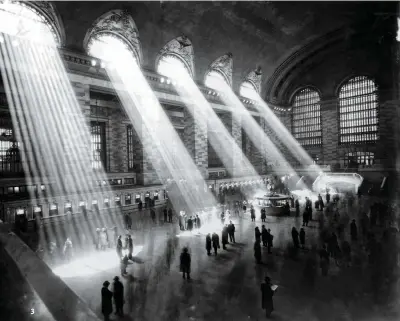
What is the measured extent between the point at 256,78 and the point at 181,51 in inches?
487

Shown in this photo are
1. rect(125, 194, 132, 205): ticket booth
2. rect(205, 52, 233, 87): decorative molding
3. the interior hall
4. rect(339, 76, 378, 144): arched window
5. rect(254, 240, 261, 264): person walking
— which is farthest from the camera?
rect(339, 76, 378, 144): arched window

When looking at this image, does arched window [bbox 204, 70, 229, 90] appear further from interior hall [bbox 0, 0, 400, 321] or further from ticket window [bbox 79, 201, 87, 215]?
ticket window [bbox 79, 201, 87, 215]

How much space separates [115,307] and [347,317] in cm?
536

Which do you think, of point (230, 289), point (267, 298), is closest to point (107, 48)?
point (230, 289)

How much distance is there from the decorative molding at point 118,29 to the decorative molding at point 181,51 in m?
2.29

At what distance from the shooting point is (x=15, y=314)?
4.83m

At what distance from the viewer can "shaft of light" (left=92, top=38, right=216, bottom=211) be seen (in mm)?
20297

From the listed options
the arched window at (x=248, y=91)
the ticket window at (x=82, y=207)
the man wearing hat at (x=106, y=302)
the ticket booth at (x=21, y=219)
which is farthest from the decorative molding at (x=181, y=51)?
the man wearing hat at (x=106, y=302)

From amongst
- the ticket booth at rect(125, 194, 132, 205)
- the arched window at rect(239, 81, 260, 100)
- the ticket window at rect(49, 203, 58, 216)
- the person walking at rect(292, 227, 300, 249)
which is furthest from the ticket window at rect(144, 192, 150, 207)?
the arched window at rect(239, 81, 260, 100)

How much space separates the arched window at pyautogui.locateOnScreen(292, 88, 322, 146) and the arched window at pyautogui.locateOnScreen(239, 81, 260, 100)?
746 centimetres

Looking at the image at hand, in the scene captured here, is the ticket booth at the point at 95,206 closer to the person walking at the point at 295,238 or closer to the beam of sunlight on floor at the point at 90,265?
the beam of sunlight on floor at the point at 90,265

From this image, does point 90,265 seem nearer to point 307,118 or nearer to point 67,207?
point 67,207

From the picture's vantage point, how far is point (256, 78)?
34094mm

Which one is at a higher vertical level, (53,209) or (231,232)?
(53,209)
